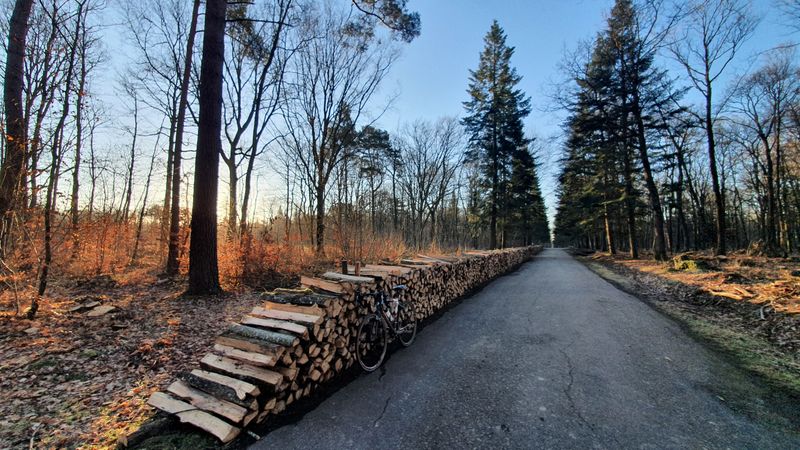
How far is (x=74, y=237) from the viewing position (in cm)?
728

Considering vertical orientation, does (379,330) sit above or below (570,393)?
above

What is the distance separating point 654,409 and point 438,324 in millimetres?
3403

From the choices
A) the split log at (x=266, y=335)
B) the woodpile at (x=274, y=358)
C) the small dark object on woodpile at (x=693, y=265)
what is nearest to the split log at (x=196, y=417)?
the woodpile at (x=274, y=358)

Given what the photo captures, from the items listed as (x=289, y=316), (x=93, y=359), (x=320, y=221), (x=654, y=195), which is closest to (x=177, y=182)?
(x=320, y=221)

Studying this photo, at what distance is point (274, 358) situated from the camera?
2.87 metres

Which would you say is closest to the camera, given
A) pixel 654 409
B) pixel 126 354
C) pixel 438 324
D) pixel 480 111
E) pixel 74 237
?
pixel 654 409

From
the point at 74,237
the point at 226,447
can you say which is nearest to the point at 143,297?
the point at 74,237

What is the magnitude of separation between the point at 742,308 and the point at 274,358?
8.41 metres

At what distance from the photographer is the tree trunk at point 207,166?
20.5ft

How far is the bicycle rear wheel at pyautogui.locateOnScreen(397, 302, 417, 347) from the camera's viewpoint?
4.81 m

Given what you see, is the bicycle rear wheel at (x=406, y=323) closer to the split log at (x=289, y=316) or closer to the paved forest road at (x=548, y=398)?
the paved forest road at (x=548, y=398)

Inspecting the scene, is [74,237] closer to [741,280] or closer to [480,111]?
[741,280]

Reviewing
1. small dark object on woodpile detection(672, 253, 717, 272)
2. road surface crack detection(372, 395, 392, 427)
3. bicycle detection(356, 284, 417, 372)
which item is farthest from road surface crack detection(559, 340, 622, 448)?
small dark object on woodpile detection(672, 253, 717, 272)

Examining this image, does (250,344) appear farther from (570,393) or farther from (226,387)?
(570,393)
